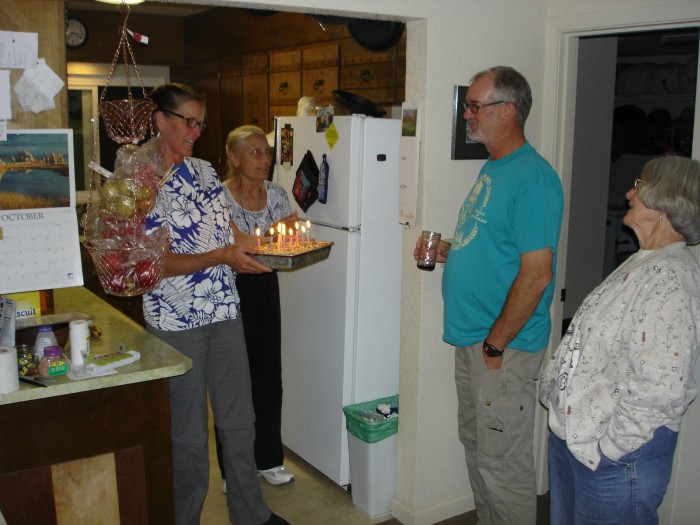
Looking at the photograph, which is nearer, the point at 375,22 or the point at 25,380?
the point at 25,380

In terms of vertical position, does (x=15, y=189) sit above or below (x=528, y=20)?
below

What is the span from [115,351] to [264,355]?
1.05m

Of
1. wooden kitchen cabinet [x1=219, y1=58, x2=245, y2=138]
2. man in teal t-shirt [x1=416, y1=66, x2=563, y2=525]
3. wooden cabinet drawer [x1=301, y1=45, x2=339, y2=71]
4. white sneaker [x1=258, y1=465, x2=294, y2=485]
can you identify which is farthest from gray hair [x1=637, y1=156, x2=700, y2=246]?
wooden kitchen cabinet [x1=219, y1=58, x2=245, y2=138]

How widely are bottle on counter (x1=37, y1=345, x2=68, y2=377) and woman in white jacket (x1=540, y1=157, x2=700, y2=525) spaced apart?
Result: 4.52 feet

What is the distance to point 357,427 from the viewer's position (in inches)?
113

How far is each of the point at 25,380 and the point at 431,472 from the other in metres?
1.64

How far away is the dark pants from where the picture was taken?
117 inches

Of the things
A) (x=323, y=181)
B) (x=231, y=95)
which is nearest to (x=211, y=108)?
(x=231, y=95)

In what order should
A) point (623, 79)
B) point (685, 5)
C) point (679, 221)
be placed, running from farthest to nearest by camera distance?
point (623, 79)
point (685, 5)
point (679, 221)

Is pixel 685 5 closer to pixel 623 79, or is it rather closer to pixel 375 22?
pixel 375 22

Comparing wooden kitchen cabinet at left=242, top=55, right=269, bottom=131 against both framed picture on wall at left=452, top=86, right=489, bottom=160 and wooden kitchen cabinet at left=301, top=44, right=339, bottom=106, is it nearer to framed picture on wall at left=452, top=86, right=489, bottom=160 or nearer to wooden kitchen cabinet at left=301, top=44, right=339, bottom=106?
wooden kitchen cabinet at left=301, top=44, right=339, bottom=106

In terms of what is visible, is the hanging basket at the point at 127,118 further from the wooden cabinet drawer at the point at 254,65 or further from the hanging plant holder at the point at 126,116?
the wooden cabinet drawer at the point at 254,65

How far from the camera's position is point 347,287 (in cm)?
296

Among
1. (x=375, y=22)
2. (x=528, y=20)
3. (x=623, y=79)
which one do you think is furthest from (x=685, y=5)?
(x=623, y=79)
